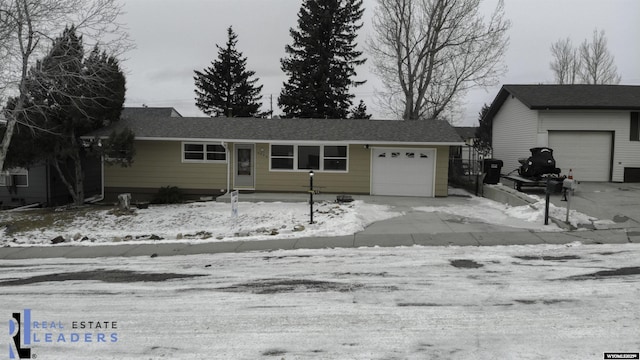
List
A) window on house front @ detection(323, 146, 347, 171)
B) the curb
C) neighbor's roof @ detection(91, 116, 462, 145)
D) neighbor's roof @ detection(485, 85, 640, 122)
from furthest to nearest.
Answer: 1. window on house front @ detection(323, 146, 347, 171)
2. neighbor's roof @ detection(485, 85, 640, 122)
3. neighbor's roof @ detection(91, 116, 462, 145)
4. the curb

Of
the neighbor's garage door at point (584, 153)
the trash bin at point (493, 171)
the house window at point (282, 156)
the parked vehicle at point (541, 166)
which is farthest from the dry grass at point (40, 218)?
the neighbor's garage door at point (584, 153)

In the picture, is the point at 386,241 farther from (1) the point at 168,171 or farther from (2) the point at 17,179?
(2) the point at 17,179

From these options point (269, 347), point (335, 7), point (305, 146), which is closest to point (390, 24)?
point (335, 7)

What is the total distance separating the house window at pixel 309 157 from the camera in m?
19.2

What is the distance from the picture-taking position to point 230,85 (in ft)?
129

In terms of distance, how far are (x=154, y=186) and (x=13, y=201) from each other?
6.31 m

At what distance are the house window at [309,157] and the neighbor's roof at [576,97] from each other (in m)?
8.49

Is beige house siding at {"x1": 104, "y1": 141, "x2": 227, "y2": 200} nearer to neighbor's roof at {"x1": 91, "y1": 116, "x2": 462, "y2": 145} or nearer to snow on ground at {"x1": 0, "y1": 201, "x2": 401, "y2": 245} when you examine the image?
neighbor's roof at {"x1": 91, "y1": 116, "x2": 462, "y2": 145}

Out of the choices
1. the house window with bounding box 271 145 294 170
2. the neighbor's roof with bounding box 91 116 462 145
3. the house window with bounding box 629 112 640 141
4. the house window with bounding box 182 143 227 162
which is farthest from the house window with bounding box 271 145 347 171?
the house window with bounding box 629 112 640 141

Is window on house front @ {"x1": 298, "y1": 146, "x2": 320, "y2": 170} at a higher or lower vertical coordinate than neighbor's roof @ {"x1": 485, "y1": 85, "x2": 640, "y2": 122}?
lower

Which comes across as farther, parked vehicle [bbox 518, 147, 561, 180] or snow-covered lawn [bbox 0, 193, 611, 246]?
parked vehicle [bbox 518, 147, 561, 180]

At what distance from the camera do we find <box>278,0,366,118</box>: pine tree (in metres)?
32.7

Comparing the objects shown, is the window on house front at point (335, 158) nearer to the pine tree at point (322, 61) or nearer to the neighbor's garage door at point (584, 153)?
the neighbor's garage door at point (584, 153)

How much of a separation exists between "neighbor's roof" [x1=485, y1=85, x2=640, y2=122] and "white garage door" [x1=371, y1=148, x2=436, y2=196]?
5.29 metres
